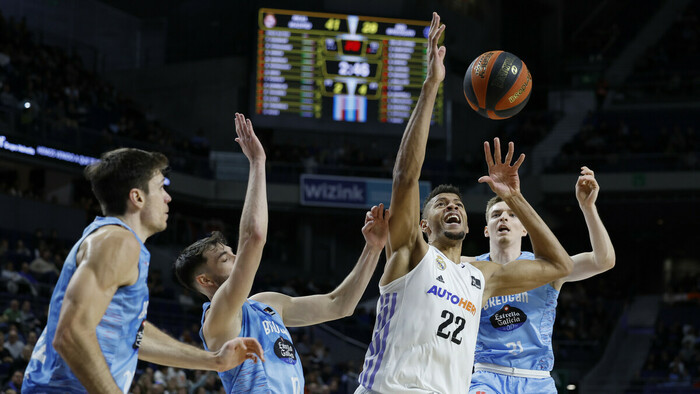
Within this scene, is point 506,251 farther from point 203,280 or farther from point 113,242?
point 113,242

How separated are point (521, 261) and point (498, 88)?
5.31ft

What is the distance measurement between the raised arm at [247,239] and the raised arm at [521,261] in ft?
4.74

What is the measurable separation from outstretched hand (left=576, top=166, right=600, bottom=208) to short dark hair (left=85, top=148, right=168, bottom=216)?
124 inches

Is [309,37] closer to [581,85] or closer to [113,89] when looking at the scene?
[113,89]

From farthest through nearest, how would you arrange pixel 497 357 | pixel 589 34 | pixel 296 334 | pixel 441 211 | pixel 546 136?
pixel 589 34 → pixel 546 136 → pixel 296 334 → pixel 497 357 → pixel 441 211

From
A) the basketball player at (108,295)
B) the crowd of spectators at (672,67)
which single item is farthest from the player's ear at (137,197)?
the crowd of spectators at (672,67)

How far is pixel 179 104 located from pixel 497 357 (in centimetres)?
2162

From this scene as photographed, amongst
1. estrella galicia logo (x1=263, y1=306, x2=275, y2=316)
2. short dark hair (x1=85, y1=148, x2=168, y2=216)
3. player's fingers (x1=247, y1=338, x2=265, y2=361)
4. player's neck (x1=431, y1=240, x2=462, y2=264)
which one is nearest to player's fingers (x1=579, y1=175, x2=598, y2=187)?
player's neck (x1=431, y1=240, x2=462, y2=264)

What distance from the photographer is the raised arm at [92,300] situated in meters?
3.04

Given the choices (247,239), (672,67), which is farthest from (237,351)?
(672,67)

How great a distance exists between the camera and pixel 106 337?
3244 millimetres

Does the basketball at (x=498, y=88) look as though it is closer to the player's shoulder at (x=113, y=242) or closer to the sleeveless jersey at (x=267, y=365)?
the sleeveless jersey at (x=267, y=365)

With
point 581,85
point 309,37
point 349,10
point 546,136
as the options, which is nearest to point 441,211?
point 309,37

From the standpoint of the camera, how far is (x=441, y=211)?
483 cm
